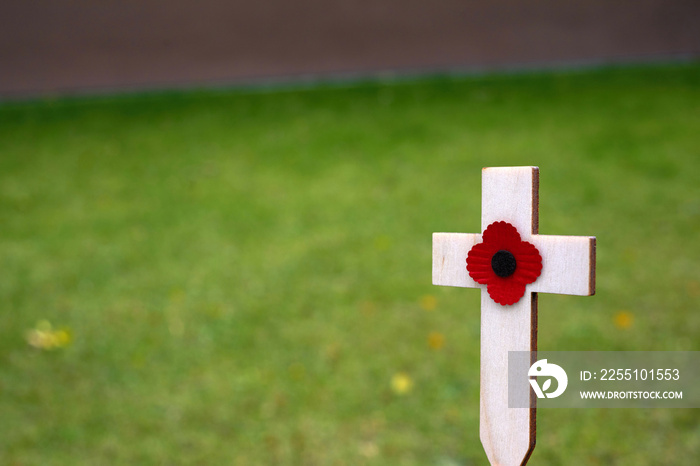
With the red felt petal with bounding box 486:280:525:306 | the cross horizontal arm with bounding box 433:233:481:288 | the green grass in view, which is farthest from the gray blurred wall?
the red felt petal with bounding box 486:280:525:306

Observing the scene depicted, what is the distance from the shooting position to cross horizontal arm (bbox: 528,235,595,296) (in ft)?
3.76

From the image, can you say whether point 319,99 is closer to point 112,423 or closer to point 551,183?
point 551,183

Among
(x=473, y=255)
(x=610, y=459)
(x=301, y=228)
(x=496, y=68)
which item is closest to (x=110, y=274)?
(x=301, y=228)

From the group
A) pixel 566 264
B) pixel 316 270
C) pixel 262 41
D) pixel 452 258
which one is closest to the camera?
pixel 566 264

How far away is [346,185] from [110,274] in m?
2.43

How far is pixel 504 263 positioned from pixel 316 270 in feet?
11.0

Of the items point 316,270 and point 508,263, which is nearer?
point 508,263

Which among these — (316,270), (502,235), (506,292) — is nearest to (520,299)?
(506,292)

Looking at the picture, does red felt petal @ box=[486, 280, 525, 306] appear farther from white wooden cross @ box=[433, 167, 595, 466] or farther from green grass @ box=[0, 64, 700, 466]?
green grass @ box=[0, 64, 700, 466]

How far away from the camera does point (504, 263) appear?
120cm

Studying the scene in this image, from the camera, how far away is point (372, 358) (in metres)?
3.49

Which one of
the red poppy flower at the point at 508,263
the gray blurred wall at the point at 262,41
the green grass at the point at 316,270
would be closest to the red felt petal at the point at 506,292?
the red poppy flower at the point at 508,263

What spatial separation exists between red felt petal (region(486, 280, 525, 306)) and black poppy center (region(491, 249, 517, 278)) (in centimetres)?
2

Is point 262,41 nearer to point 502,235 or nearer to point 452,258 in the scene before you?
point 452,258
